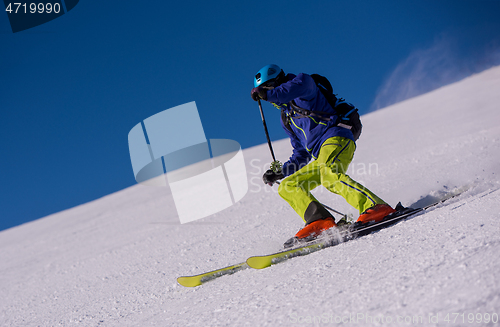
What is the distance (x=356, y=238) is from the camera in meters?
3.46

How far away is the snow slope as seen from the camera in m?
1.95

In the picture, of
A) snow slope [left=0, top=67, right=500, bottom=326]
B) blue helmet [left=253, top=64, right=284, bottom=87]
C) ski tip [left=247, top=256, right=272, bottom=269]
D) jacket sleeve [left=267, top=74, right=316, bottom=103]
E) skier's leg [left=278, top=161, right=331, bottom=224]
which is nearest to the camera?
snow slope [left=0, top=67, right=500, bottom=326]

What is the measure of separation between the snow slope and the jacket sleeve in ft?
5.04

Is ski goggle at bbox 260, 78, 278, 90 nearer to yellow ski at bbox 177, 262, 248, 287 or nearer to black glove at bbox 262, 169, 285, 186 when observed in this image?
black glove at bbox 262, 169, 285, 186

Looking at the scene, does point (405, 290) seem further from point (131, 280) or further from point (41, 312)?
point (41, 312)

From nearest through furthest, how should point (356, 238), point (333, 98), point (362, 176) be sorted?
1. point (356, 238)
2. point (333, 98)
3. point (362, 176)

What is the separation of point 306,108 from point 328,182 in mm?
857

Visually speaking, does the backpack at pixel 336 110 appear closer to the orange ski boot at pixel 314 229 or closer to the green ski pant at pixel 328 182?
the green ski pant at pixel 328 182

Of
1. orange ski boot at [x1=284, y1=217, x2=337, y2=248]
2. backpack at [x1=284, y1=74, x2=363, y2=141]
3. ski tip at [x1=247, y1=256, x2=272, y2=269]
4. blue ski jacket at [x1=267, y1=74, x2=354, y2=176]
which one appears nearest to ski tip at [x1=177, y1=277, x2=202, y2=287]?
ski tip at [x1=247, y1=256, x2=272, y2=269]

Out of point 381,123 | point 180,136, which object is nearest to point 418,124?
point 381,123

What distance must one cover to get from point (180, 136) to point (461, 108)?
12.1 meters

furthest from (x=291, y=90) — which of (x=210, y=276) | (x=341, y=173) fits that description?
(x=210, y=276)

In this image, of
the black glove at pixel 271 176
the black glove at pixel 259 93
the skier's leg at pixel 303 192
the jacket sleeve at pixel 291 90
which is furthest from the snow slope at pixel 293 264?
the black glove at pixel 259 93

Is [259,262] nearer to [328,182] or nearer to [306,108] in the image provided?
[328,182]
